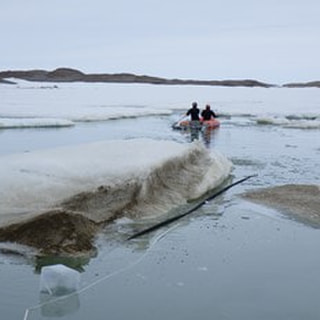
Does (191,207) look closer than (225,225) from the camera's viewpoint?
No

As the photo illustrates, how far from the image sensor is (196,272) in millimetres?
5129

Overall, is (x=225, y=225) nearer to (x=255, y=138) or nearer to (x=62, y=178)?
(x=62, y=178)

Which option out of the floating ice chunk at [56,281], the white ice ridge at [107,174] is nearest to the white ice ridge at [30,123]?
the white ice ridge at [107,174]

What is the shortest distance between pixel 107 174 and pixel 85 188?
1.96 feet

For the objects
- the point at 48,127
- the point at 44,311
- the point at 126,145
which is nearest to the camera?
the point at 44,311

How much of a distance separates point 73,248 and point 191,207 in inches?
93.1

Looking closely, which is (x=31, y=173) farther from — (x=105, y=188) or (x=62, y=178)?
(x=105, y=188)

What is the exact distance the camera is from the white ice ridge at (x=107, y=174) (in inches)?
256

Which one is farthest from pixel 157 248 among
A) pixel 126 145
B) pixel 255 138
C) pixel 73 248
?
pixel 255 138

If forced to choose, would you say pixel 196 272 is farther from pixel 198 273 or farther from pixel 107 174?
pixel 107 174

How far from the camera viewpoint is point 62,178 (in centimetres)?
696

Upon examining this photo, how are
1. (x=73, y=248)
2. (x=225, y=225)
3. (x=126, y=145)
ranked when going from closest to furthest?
(x=73, y=248), (x=225, y=225), (x=126, y=145)

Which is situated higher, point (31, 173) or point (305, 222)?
point (31, 173)

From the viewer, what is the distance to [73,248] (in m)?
5.61
